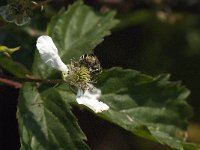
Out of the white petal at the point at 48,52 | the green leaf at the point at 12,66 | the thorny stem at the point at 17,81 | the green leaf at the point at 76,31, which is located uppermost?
the green leaf at the point at 76,31

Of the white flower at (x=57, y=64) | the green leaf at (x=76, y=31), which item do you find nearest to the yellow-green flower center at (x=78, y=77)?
the white flower at (x=57, y=64)

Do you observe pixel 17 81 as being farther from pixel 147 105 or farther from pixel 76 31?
pixel 147 105

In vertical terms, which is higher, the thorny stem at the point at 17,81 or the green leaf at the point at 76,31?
the green leaf at the point at 76,31

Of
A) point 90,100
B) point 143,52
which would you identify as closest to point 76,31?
point 90,100

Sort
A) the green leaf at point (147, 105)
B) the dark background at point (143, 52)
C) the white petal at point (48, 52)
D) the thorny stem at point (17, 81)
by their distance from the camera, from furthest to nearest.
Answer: the dark background at point (143, 52) < the green leaf at point (147, 105) < the thorny stem at point (17, 81) < the white petal at point (48, 52)

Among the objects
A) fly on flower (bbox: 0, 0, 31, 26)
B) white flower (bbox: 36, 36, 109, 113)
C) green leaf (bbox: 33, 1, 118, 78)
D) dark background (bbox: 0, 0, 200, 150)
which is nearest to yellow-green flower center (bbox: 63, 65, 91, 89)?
white flower (bbox: 36, 36, 109, 113)

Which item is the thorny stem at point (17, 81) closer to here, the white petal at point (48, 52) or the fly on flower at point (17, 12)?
the white petal at point (48, 52)

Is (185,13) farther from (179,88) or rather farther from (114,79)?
(114,79)

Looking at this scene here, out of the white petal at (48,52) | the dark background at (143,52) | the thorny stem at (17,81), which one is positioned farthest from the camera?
the dark background at (143,52)
